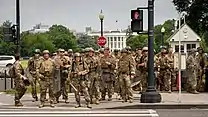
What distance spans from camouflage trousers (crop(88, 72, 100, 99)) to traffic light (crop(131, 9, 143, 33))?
2197mm

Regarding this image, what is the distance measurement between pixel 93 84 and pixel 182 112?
Result: 3408mm

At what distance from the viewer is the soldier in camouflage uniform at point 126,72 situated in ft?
60.4

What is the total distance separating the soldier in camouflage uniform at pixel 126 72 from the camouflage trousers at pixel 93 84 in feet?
3.21

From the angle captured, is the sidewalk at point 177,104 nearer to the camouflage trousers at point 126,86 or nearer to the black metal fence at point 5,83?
the camouflage trousers at point 126,86

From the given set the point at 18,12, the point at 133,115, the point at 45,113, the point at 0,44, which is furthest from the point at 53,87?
the point at 0,44

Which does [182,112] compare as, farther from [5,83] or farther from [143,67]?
[5,83]

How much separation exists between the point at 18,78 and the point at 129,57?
13.1ft

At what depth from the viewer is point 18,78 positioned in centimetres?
1755

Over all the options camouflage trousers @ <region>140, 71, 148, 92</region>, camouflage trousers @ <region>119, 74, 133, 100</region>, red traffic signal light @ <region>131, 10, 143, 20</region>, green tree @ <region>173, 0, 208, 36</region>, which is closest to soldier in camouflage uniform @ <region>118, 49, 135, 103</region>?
camouflage trousers @ <region>119, 74, 133, 100</region>

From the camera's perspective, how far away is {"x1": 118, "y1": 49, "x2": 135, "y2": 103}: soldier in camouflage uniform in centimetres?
1841

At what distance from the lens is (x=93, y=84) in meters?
18.0

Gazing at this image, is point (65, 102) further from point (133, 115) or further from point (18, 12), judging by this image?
point (18, 12)

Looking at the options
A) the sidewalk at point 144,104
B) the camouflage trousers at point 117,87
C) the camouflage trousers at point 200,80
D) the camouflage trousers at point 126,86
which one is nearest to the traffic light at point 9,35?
the sidewalk at point 144,104

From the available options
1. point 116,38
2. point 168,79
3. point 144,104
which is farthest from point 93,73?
point 116,38
